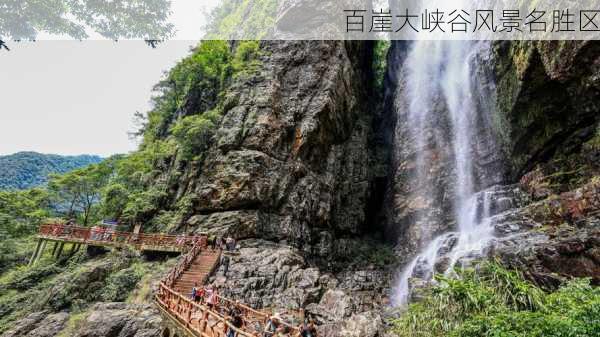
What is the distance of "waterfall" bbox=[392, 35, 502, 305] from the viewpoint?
1717cm

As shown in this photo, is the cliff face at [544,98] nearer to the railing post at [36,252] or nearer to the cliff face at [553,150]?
the cliff face at [553,150]

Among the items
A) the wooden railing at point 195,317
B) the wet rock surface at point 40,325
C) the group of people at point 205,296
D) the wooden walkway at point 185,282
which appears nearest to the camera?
the wooden railing at point 195,317

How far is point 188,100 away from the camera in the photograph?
2634 cm

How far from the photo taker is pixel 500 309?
847 cm

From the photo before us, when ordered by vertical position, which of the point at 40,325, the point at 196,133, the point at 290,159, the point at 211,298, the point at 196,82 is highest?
the point at 196,82

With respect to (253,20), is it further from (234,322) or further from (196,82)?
(234,322)

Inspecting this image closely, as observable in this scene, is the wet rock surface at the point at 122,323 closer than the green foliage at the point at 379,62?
Yes

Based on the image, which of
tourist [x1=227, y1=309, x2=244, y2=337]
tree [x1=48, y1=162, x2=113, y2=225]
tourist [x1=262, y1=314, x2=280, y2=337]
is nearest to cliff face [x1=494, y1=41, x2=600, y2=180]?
tourist [x1=262, y1=314, x2=280, y2=337]

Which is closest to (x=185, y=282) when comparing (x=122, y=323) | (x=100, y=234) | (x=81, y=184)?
(x=122, y=323)

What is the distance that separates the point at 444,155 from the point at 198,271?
16.6 m

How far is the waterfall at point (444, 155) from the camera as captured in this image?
56.3ft

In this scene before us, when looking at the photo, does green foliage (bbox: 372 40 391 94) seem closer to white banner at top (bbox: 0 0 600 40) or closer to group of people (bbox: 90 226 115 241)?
white banner at top (bbox: 0 0 600 40)

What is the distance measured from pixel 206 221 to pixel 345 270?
9.04 metres

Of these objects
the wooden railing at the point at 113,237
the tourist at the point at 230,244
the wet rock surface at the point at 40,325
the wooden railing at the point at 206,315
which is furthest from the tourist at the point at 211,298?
the wet rock surface at the point at 40,325
